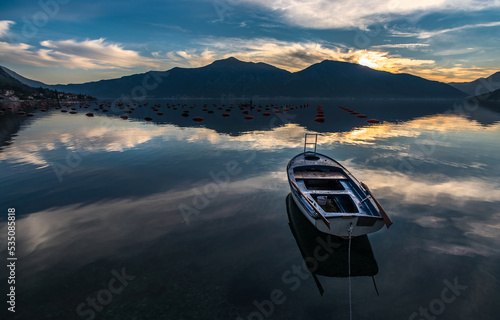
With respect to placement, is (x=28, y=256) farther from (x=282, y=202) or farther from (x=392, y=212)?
(x=392, y=212)

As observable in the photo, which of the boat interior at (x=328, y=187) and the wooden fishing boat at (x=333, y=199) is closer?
the wooden fishing boat at (x=333, y=199)

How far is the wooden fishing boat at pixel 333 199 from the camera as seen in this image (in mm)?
11445

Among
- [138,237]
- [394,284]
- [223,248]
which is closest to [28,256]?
[138,237]

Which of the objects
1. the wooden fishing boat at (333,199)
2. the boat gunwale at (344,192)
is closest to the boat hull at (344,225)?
the wooden fishing boat at (333,199)

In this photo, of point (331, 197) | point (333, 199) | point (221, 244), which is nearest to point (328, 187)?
point (333, 199)

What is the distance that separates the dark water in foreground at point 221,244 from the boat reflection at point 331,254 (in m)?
0.38

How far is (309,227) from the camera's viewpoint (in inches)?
584

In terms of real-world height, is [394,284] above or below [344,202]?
below

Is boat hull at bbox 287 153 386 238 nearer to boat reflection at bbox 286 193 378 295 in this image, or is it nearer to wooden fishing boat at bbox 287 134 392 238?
wooden fishing boat at bbox 287 134 392 238

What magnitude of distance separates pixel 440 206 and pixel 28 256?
27.2 m

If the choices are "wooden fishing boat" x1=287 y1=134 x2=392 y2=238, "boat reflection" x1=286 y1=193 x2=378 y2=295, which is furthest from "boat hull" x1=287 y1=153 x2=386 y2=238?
"boat reflection" x1=286 y1=193 x2=378 y2=295

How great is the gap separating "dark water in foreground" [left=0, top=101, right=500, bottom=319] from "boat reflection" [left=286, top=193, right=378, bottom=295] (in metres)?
0.38

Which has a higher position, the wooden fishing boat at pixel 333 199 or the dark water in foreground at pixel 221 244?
the wooden fishing boat at pixel 333 199

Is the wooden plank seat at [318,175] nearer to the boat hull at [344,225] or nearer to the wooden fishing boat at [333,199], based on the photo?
the wooden fishing boat at [333,199]
